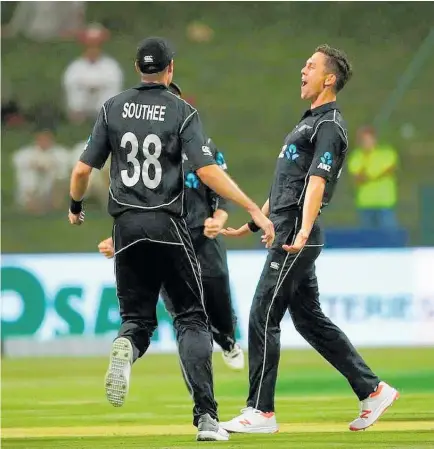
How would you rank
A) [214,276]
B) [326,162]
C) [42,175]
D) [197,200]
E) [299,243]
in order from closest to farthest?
[299,243] → [326,162] → [197,200] → [214,276] → [42,175]

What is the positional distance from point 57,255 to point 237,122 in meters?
5.53

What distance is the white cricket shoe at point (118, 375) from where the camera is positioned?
22.4 ft

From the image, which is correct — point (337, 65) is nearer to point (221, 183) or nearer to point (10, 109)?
point (221, 183)

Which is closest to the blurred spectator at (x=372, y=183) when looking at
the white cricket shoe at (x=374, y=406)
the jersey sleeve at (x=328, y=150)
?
the white cricket shoe at (x=374, y=406)

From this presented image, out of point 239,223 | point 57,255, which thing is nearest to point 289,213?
point 57,255

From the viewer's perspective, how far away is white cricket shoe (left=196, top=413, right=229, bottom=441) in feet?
23.3

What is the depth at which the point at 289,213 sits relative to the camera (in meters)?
7.64

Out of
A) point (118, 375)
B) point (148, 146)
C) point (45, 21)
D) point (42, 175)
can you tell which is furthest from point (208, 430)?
point (45, 21)

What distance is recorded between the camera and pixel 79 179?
23.5 feet

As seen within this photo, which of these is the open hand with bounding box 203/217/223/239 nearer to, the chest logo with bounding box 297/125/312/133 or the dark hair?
the chest logo with bounding box 297/125/312/133

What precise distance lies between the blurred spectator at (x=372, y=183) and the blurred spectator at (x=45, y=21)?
4.97 metres

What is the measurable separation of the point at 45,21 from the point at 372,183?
5.89 m

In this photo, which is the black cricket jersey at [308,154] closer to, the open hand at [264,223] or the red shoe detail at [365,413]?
the open hand at [264,223]

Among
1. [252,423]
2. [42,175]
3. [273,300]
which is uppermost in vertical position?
[42,175]
